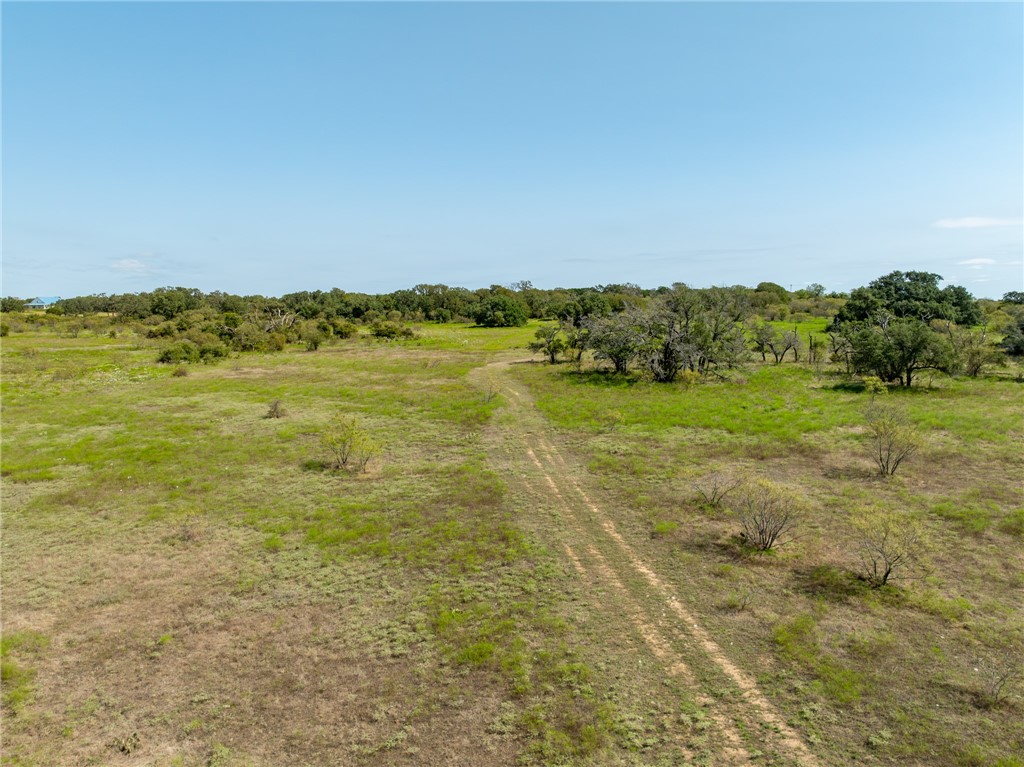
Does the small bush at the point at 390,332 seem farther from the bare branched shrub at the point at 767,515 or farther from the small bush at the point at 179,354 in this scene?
the bare branched shrub at the point at 767,515

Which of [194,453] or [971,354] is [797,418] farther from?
[194,453]

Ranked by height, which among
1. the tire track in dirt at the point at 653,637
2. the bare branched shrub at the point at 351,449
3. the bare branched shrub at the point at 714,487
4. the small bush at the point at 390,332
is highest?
the small bush at the point at 390,332

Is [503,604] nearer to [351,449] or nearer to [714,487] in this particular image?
[714,487]

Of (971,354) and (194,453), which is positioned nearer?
(194,453)

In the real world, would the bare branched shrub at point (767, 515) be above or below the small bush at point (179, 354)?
below

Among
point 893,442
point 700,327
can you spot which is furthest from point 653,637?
point 700,327

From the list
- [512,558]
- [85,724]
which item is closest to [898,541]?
[512,558]

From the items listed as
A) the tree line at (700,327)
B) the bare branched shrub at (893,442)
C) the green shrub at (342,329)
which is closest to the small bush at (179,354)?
the tree line at (700,327)
